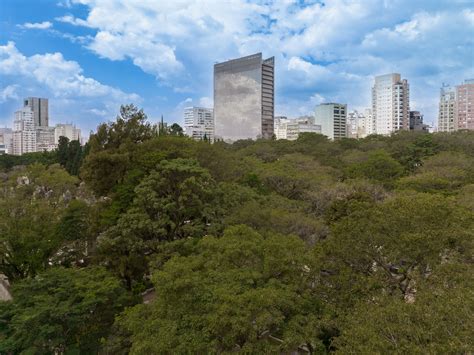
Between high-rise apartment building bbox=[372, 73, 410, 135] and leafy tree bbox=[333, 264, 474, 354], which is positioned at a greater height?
high-rise apartment building bbox=[372, 73, 410, 135]

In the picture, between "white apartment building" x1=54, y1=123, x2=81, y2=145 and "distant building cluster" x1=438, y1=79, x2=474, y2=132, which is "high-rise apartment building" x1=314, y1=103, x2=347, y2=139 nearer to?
"distant building cluster" x1=438, y1=79, x2=474, y2=132

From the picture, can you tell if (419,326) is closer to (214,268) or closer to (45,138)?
(214,268)

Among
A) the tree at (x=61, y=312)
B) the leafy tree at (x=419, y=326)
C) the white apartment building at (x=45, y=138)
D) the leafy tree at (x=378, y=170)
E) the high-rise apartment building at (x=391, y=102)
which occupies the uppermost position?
the high-rise apartment building at (x=391, y=102)

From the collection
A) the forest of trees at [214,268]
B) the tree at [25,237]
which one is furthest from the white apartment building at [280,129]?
the tree at [25,237]

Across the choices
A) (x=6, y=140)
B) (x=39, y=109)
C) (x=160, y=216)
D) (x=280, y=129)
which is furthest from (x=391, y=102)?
(x=6, y=140)

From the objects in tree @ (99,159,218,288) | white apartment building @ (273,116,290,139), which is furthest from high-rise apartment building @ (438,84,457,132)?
tree @ (99,159,218,288)

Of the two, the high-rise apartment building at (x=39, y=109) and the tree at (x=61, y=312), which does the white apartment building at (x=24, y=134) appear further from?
the tree at (x=61, y=312)

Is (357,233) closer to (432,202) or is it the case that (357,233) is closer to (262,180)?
(432,202)

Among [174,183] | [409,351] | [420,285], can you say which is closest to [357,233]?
[420,285]
